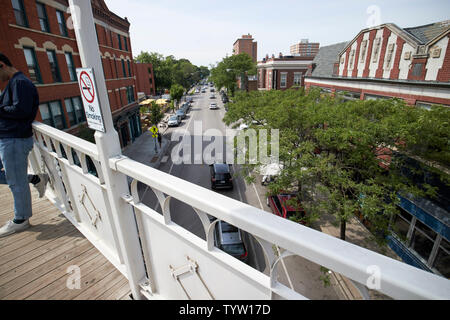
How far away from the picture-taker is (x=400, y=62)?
1209 cm

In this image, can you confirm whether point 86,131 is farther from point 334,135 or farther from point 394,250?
point 394,250

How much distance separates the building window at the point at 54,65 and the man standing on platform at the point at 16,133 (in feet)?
45.2

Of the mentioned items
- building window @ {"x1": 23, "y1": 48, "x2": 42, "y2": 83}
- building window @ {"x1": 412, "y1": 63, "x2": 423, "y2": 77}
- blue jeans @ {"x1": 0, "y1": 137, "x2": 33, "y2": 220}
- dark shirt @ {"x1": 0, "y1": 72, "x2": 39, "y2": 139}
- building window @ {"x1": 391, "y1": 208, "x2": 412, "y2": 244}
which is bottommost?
building window @ {"x1": 391, "y1": 208, "x2": 412, "y2": 244}

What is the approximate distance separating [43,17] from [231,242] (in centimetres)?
1624

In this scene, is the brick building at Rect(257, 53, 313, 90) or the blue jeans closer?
the blue jeans

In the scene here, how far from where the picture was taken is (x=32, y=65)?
1307 cm

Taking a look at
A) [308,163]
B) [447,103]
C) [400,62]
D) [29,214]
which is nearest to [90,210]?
[29,214]

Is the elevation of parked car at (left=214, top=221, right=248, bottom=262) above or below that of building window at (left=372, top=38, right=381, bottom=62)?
below

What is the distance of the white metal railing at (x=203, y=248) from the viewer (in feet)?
2.79

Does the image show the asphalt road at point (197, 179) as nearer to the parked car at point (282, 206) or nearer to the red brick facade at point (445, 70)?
the parked car at point (282, 206)

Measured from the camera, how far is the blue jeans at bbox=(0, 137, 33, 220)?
322 cm

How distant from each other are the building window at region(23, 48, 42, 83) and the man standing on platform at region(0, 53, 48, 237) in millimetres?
12540

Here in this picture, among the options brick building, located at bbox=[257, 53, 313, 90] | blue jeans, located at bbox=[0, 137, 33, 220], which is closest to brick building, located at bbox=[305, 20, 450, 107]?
blue jeans, located at bbox=[0, 137, 33, 220]

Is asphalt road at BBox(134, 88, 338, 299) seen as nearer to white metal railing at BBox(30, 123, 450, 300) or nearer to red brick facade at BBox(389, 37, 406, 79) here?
white metal railing at BBox(30, 123, 450, 300)
